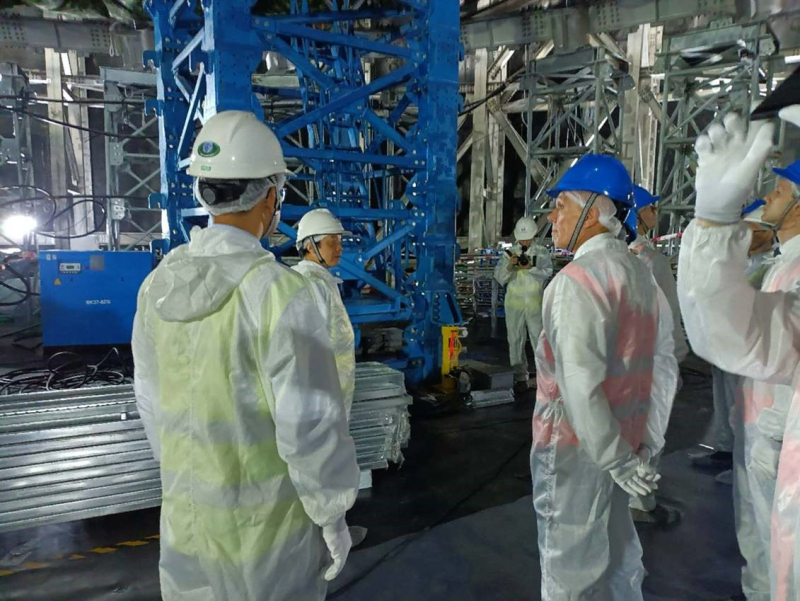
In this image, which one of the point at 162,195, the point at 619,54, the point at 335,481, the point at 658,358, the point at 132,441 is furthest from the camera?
the point at 619,54

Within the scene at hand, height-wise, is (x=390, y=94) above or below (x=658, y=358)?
above

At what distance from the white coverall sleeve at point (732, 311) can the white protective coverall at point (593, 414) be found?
2.03 ft

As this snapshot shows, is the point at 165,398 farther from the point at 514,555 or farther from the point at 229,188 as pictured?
the point at 514,555

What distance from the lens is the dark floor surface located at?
3189 mm

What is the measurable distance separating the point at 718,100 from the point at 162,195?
9.41 meters

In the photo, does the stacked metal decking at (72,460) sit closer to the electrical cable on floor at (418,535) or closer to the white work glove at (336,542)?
the electrical cable on floor at (418,535)

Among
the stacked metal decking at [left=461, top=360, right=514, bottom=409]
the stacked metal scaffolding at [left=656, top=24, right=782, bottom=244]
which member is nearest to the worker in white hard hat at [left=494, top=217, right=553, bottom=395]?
the stacked metal decking at [left=461, top=360, right=514, bottom=409]

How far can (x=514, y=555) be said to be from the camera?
3.51 meters

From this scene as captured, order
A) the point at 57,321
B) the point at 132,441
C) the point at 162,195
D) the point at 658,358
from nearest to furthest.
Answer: the point at 658,358 < the point at 132,441 < the point at 162,195 < the point at 57,321

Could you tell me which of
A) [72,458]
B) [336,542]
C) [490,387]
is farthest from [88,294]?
[336,542]

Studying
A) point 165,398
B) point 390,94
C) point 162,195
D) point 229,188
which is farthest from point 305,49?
point 390,94

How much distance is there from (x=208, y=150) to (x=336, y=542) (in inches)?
54.6

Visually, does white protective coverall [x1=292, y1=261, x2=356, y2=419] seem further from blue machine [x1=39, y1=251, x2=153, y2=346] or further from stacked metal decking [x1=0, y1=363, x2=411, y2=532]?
blue machine [x1=39, y1=251, x2=153, y2=346]

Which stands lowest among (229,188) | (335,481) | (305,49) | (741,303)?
(335,481)
